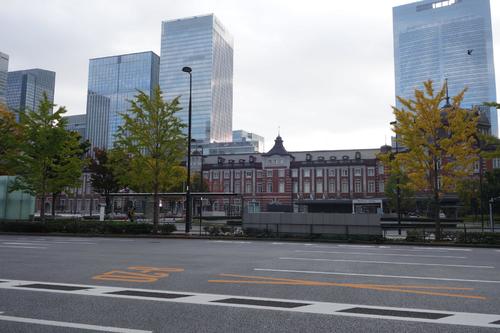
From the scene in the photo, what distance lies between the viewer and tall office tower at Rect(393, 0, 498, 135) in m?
176

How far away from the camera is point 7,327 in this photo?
5422mm

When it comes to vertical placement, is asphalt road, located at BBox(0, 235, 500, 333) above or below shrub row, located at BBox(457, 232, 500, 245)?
below

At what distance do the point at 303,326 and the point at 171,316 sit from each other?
78.9 inches

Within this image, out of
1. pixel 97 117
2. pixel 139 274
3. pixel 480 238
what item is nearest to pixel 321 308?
pixel 139 274

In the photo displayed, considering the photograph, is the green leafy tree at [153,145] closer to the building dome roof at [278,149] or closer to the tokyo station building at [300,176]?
the tokyo station building at [300,176]

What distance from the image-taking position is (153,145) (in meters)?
27.2

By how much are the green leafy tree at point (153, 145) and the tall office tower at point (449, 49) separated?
172m

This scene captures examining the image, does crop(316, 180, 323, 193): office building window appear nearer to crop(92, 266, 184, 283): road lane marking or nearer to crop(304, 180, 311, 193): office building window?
crop(304, 180, 311, 193): office building window

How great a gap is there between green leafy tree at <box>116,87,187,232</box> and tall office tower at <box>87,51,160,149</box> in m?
170

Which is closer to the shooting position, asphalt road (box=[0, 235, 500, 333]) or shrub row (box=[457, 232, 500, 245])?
asphalt road (box=[0, 235, 500, 333])

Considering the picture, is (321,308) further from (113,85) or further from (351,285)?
Answer: (113,85)

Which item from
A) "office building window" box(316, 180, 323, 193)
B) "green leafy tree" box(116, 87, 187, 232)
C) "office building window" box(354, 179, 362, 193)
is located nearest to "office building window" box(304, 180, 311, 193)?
"office building window" box(316, 180, 323, 193)

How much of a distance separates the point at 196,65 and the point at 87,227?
515 ft

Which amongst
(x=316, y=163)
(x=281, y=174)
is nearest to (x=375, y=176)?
Answer: (x=316, y=163)
